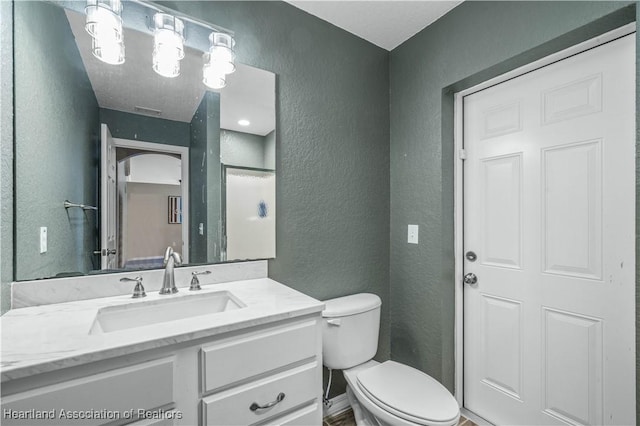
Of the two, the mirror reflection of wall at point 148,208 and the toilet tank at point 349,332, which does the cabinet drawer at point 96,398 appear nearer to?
the mirror reflection of wall at point 148,208

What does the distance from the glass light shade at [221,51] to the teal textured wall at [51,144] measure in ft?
1.70

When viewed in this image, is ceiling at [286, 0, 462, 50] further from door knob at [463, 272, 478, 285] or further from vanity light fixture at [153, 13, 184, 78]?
door knob at [463, 272, 478, 285]

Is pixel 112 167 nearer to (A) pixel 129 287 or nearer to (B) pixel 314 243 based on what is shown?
(A) pixel 129 287

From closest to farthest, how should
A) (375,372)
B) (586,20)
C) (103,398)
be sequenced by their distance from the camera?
(103,398) < (586,20) < (375,372)

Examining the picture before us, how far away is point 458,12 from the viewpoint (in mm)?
1635

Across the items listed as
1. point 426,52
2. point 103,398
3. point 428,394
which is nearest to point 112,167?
point 103,398

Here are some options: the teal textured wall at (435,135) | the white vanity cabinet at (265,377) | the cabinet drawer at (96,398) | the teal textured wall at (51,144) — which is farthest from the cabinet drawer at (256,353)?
the teal textured wall at (435,135)

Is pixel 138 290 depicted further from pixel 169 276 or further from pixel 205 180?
pixel 205 180

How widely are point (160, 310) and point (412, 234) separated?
4.76ft

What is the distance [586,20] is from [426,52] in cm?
79

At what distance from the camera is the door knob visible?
1.73 m

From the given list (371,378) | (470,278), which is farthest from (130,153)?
(470,278)

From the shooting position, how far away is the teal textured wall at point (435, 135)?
1396 millimetres

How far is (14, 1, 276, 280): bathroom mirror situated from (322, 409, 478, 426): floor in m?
1.08
